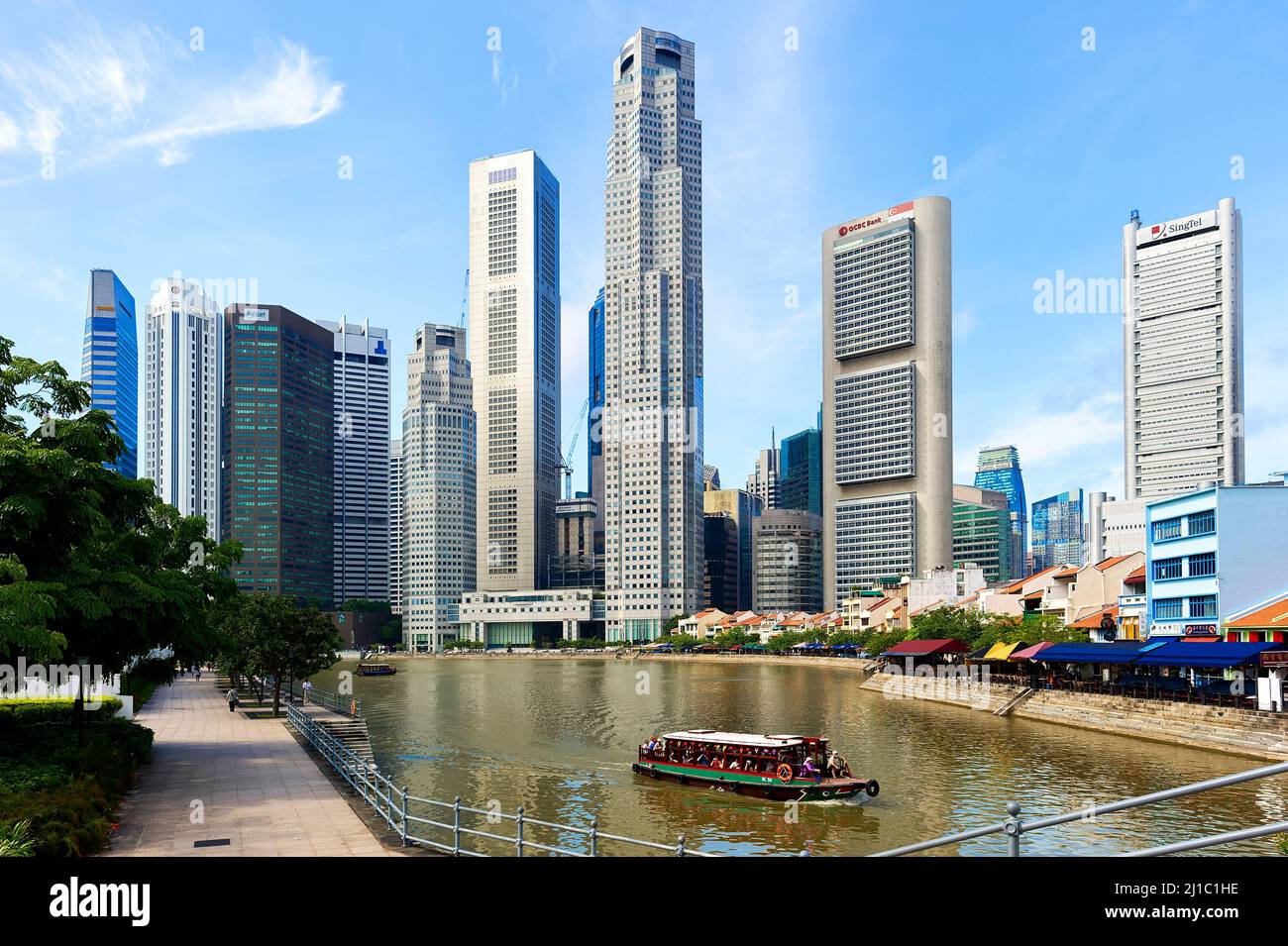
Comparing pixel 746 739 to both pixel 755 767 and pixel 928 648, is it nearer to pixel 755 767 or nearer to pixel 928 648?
pixel 755 767

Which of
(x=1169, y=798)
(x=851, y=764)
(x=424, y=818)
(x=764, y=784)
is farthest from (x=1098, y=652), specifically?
(x=1169, y=798)

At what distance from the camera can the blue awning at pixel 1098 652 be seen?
55.3 metres

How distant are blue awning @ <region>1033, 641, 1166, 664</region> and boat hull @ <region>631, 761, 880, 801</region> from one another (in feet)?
83.5

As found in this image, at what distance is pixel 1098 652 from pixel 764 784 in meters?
31.0

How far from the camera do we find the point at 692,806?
3669 centimetres

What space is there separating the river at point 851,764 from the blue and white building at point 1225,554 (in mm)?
12604

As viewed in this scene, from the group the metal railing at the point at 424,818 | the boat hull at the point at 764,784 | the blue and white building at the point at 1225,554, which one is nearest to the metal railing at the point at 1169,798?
the metal railing at the point at 424,818

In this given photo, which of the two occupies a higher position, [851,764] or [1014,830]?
[1014,830]

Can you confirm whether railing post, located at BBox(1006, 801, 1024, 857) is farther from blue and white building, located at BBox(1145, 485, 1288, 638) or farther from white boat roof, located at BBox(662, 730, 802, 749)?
blue and white building, located at BBox(1145, 485, 1288, 638)

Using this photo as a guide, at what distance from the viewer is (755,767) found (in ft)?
128
